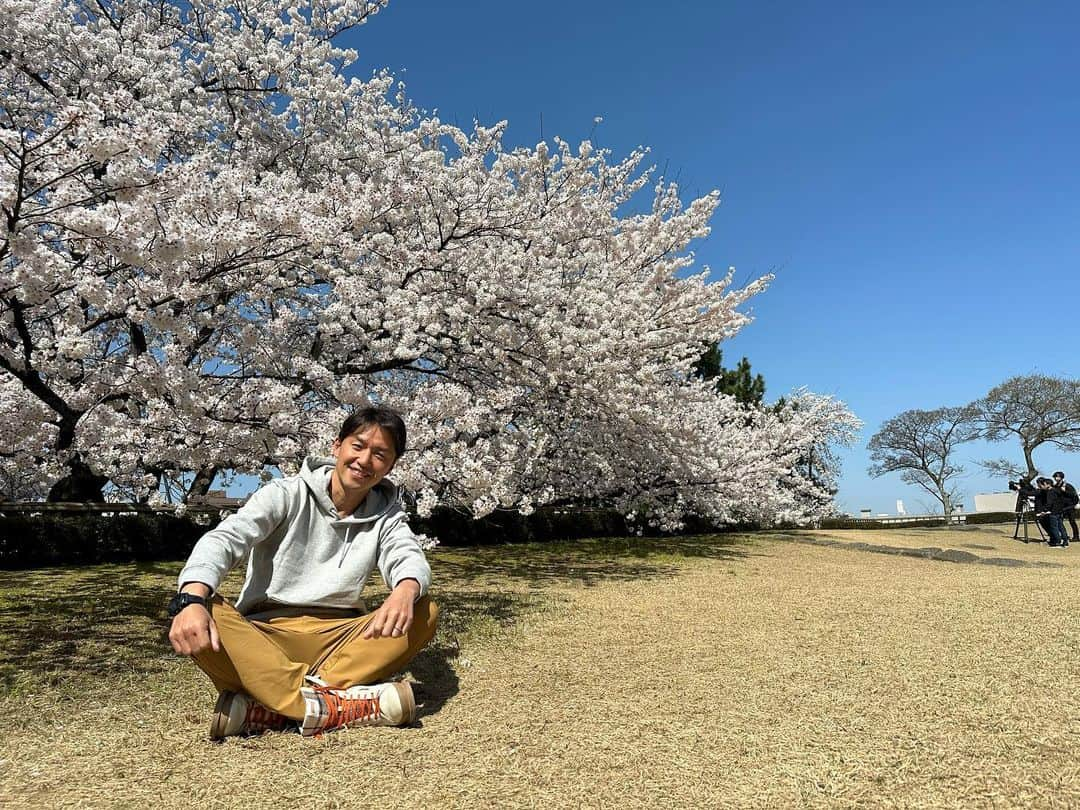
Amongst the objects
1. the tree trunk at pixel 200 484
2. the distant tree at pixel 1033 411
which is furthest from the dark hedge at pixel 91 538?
the distant tree at pixel 1033 411

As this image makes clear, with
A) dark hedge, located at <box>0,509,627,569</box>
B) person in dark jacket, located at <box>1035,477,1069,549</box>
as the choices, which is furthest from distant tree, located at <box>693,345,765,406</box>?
dark hedge, located at <box>0,509,627,569</box>

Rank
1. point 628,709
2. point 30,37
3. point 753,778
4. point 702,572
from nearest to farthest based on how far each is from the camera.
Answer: point 753,778 < point 628,709 < point 30,37 < point 702,572

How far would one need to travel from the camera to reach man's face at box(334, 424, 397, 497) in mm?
3062

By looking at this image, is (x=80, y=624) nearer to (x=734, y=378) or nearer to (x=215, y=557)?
(x=215, y=557)

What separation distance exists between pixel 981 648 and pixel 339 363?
6546mm

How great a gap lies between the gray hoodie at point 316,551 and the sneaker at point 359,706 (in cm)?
42

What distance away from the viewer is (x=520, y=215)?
8.47 metres

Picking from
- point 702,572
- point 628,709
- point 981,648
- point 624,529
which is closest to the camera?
point 628,709

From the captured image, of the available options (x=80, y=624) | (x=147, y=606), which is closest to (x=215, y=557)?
(x=80, y=624)

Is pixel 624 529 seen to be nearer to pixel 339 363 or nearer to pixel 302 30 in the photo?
pixel 339 363

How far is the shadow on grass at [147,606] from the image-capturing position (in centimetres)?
387

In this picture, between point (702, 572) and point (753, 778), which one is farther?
point (702, 572)

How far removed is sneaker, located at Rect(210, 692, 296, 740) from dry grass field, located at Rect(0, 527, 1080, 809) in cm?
Result: 9

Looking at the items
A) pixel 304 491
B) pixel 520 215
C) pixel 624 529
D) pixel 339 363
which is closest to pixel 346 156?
pixel 520 215
